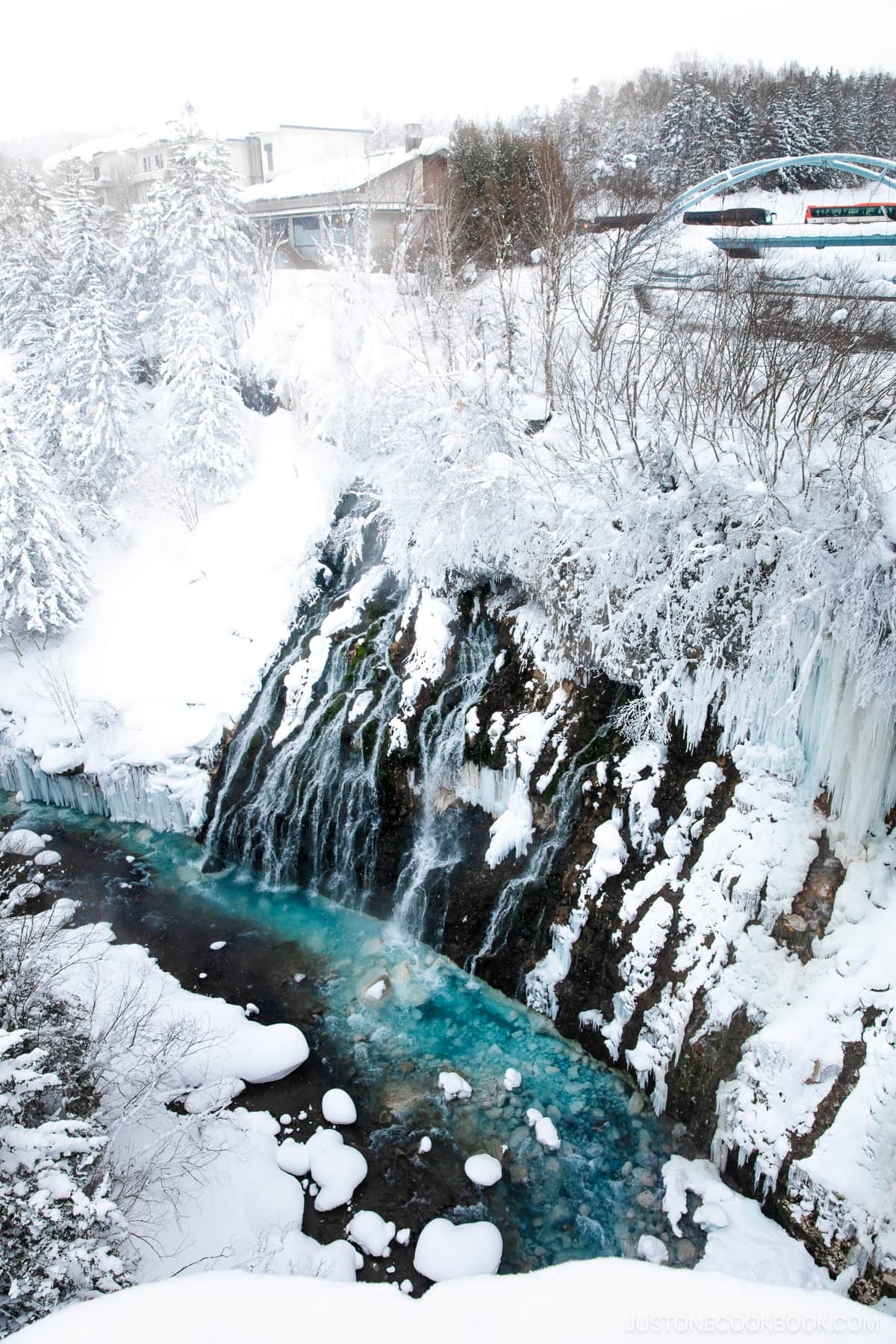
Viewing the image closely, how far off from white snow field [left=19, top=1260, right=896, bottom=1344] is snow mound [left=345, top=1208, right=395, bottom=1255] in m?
4.82

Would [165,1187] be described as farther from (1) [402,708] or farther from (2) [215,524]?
(2) [215,524]

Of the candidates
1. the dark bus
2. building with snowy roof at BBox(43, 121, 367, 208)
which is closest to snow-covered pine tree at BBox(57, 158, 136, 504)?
building with snowy roof at BBox(43, 121, 367, 208)

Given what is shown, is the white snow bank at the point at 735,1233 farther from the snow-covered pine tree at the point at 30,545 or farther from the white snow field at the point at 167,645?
the snow-covered pine tree at the point at 30,545

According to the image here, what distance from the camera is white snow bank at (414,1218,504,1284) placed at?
27.2ft

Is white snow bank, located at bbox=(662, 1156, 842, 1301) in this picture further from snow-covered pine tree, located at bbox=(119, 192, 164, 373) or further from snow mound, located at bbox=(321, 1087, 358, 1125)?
snow-covered pine tree, located at bbox=(119, 192, 164, 373)

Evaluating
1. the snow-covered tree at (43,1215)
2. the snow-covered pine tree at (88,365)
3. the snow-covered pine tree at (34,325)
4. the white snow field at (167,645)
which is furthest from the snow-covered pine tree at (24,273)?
the snow-covered tree at (43,1215)

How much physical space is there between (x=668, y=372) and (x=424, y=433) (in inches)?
212

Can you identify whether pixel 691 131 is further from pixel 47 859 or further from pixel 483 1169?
pixel 483 1169

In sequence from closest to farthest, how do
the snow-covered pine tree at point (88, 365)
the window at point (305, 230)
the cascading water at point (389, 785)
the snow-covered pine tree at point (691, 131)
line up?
the cascading water at point (389, 785)
the snow-covered pine tree at point (88, 365)
the snow-covered pine tree at point (691, 131)
the window at point (305, 230)

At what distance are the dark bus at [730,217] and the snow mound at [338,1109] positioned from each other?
21672 mm

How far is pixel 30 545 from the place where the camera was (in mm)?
17875

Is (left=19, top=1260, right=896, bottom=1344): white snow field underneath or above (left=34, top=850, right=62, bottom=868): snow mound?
above

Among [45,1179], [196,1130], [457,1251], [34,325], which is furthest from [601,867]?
[34,325]

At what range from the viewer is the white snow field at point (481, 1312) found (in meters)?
4.09
